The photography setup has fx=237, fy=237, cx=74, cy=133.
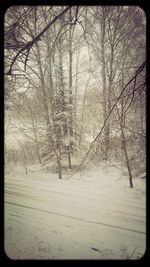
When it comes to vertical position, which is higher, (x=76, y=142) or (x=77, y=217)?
(x=76, y=142)

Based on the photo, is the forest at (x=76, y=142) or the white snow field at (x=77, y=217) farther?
the white snow field at (x=77, y=217)

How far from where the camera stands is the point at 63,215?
22.4 feet

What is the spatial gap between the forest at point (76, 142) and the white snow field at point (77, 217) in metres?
0.03

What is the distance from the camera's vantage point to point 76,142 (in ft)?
34.6

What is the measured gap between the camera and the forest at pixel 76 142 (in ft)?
10.6

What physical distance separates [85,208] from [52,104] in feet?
16.2

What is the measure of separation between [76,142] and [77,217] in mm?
4344

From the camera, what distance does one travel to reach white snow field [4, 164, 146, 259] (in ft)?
16.7

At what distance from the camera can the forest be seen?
3.22 meters

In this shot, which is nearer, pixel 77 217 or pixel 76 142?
pixel 77 217

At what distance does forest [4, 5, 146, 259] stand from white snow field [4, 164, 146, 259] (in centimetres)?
3

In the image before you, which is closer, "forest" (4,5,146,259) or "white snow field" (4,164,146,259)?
"forest" (4,5,146,259)

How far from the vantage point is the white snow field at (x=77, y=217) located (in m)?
5.09
